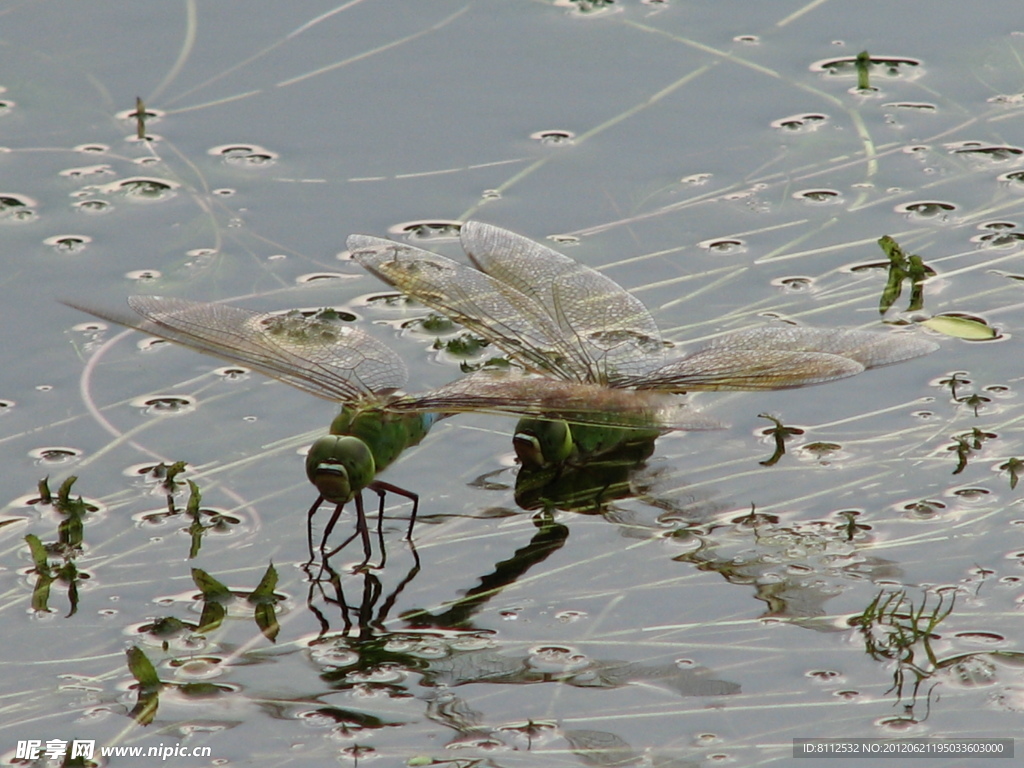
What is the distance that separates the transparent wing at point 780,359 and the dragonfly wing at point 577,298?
0.62 ft

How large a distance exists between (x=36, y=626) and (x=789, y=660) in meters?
2.06

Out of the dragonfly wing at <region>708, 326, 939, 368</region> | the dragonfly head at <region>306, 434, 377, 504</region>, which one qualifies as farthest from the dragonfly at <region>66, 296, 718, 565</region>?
the dragonfly wing at <region>708, 326, 939, 368</region>

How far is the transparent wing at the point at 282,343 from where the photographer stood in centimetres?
494

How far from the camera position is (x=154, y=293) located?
18.7ft

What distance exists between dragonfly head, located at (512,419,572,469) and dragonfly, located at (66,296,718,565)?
127 mm

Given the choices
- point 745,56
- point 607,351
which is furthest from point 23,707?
point 745,56

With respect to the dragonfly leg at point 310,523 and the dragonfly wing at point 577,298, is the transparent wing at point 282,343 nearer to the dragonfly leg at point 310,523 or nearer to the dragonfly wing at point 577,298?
the dragonfly leg at point 310,523

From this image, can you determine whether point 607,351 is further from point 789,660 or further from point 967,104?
point 967,104

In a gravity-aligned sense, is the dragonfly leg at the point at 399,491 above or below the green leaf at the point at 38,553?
above

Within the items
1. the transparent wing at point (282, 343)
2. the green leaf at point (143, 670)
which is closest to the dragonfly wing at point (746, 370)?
the transparent wing at point (282, 343)

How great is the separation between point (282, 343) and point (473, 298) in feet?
2.47

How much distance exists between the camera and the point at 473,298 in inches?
218

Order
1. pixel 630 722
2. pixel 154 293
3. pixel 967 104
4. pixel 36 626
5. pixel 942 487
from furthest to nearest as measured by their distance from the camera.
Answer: pixel 967 104
pixel 154 293
pixel 942 487
pixel 36 626
pixel 630 722

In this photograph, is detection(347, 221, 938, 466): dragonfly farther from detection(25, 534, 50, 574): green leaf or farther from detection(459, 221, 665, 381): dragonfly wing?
detection(25, 534, 50, 574): green leaf
